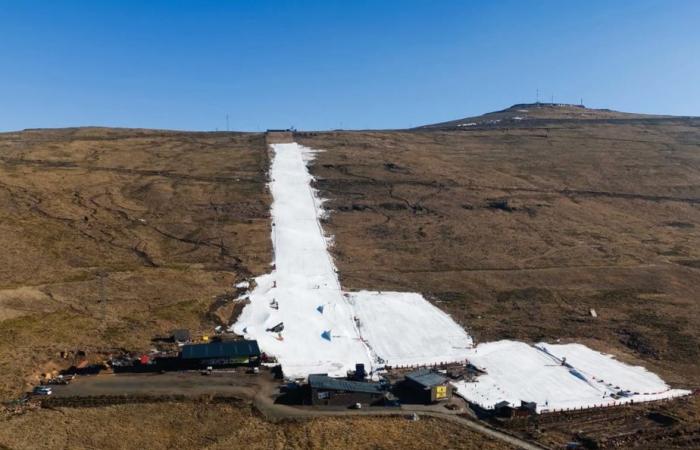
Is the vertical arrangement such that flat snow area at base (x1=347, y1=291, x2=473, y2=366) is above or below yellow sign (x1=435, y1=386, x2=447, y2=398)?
above

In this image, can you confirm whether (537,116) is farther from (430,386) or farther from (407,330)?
(430,386)

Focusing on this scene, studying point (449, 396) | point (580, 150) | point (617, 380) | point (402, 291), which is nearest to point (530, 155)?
point (580, 150)

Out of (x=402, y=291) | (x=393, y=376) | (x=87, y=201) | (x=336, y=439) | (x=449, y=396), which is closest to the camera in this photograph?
(x=336, y=439)

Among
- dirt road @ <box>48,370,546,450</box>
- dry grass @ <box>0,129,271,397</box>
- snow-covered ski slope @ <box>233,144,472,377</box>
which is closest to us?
dirt road @ <box>48,370,546,450</box>

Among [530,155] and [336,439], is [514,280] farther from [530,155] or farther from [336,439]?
[530,155]

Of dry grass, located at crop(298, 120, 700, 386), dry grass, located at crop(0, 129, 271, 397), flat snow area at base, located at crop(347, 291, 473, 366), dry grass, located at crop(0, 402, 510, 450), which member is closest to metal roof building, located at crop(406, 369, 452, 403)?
dry grass, located at crop(0, 402, 510, 450)

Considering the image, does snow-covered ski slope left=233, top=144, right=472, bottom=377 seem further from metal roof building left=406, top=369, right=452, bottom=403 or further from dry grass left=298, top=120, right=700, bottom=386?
metal roof building left=406, top=369, right=452, bottom=403
